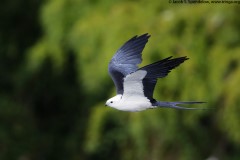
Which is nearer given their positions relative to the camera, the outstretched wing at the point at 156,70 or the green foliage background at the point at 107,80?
the outstretched wing at the point at 156,70

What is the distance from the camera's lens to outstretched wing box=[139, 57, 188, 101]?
3.74 meters

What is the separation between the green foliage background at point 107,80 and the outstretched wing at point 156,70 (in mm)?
2336

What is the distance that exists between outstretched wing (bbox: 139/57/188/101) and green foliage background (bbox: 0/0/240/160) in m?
2.34

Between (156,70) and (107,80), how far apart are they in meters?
3.22

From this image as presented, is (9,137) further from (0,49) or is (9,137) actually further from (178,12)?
(178,12)

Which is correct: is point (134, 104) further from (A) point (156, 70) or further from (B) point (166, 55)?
(B) point (166, 55)

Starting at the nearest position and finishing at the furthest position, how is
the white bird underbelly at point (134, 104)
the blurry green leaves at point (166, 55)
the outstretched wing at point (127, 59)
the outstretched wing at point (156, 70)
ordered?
1. the outstretched wing at point (156, 70)
2. the white bird underbelly at point (134, 104)
3. the outstretched wing at point (127, 59)
4. the blurry green leaves at point (166, 55)

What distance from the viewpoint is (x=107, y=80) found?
23.0ft

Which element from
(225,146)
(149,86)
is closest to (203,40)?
(225,146)

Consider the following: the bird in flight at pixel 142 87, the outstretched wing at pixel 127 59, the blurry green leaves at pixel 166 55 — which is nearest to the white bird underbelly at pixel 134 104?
the bird in flight at pixel 142 87

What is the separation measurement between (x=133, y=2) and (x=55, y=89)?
262 centimetres

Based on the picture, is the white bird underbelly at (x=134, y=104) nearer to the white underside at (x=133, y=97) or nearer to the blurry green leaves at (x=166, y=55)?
the white underside at (x=133, y=97)

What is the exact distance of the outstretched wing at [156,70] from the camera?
374cm

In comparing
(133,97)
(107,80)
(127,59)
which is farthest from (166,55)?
(133,97)
